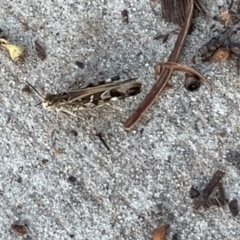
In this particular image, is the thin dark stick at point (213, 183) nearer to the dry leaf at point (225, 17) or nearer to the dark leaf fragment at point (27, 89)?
the dry leaf at point (225, 17)

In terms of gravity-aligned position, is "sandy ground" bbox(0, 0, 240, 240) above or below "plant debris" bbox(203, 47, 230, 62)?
below

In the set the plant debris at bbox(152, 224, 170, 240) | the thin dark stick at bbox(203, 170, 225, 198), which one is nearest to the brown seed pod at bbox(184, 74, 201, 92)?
the thin dark stick at bbox(203, 170, 225, 198)

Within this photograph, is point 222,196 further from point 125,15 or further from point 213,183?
point 125,15

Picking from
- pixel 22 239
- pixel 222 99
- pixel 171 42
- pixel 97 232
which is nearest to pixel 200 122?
pixel 222 99

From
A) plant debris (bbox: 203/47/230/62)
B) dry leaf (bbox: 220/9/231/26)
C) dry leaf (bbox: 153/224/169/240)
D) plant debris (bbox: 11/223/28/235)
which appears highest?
dry leaf (bbox: 220/9/231/26)

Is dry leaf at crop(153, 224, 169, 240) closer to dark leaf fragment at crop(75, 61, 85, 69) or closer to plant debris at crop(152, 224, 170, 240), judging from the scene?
plant debris at crop(152, 224, 170, 240)

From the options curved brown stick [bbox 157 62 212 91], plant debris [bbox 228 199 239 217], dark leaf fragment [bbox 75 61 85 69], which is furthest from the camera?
dark leaf fragment [bbox 75 61 85 69]

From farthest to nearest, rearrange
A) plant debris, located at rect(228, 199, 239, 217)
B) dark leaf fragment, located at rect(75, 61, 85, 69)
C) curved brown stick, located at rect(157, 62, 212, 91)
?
→ dark leaf fragment, located at rect(75, 61, 85, 69), curved brown stick, located at rect(157, 62, 212, 91), plant debris, located at rect(228, 199, 239, 217)
